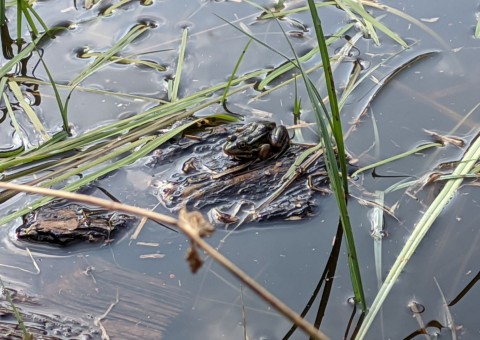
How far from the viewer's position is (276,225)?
2736 millimetres

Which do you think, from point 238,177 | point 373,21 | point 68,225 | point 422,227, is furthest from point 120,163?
point 373,21

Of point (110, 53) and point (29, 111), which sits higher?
point (110, 53)

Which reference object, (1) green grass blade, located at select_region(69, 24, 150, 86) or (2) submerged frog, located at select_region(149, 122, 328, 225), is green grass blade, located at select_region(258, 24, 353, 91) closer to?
(2) submerged frog, located at select_region(149, 122, 328, 225)

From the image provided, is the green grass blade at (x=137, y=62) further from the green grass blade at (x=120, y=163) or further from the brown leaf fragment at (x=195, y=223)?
the brown leaf fragment at (x=195, y=223)

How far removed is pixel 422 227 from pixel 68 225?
1.32 metres

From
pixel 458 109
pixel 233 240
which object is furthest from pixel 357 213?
pixel 458 109

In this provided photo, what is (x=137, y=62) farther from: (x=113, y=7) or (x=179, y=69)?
(x=113, y=7)

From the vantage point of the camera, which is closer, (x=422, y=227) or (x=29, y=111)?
(x=422, y=227)

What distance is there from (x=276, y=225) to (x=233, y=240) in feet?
0.58

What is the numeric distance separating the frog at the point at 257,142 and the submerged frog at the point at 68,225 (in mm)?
505

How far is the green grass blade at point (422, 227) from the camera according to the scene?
7.73 ft

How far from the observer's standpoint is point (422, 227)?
Result: 2.61 metres

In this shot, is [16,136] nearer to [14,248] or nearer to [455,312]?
[14,248]

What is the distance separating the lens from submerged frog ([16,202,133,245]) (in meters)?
2.74
